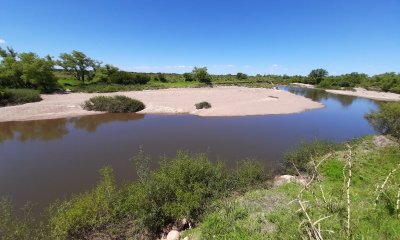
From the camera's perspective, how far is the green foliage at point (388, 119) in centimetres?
1914

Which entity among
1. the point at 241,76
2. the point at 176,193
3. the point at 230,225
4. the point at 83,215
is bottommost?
the point at 83,215

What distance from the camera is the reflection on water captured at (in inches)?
582

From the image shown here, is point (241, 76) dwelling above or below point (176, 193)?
above

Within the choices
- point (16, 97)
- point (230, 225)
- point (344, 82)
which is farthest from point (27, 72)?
point (344, 82)

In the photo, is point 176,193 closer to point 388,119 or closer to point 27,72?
point 388,119

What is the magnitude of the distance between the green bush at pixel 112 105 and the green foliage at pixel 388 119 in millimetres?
30586

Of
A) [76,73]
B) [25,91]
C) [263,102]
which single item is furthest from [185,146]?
[76,73]

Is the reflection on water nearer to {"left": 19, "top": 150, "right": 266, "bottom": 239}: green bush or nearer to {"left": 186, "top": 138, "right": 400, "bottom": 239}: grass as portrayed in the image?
{"left": 19, "top": 150, "right": 266, "bottom": 239}: green bush

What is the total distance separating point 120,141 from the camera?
74.8 ft

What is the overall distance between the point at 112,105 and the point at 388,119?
3377 centimetres

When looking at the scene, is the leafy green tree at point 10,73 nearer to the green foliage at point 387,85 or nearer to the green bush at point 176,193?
the green bush at point 176,193

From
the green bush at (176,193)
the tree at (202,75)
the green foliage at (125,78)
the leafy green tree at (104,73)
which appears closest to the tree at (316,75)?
the tree at (202,75)

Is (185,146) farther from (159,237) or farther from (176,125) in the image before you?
(159,237)

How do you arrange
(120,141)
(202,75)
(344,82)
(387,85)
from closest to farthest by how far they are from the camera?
(120,141)
(387,85)
(202,75)
(344,82)
